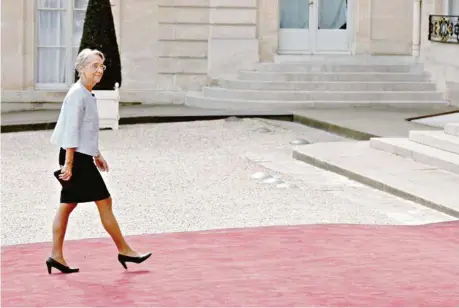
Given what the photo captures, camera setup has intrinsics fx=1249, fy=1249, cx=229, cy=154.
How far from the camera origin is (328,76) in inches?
893

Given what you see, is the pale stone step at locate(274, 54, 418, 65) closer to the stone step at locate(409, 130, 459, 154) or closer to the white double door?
the white double door

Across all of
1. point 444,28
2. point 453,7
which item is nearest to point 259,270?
point 444,28

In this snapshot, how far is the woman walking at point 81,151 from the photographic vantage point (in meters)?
8.49

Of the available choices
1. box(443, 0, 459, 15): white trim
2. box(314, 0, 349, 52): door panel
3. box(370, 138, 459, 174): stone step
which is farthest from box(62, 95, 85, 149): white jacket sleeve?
box(314, 0, 349, 52): door panel

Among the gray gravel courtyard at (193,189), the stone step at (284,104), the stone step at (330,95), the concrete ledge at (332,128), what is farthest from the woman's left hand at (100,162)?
the stone step at (330,95)

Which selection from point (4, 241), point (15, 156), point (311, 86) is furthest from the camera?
point (311, 86)

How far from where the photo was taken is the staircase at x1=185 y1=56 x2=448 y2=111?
873 inches

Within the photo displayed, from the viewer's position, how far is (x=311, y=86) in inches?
885

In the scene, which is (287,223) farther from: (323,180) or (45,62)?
(45,62)

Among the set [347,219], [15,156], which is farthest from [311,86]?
[347,219]

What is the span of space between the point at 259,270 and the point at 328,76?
46.4 feet

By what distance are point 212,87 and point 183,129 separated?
3621 mm

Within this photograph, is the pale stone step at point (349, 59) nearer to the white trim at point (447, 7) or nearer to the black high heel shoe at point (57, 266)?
the white trim at point (447, 7)

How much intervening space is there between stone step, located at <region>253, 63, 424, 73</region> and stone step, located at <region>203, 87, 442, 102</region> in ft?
2.63
